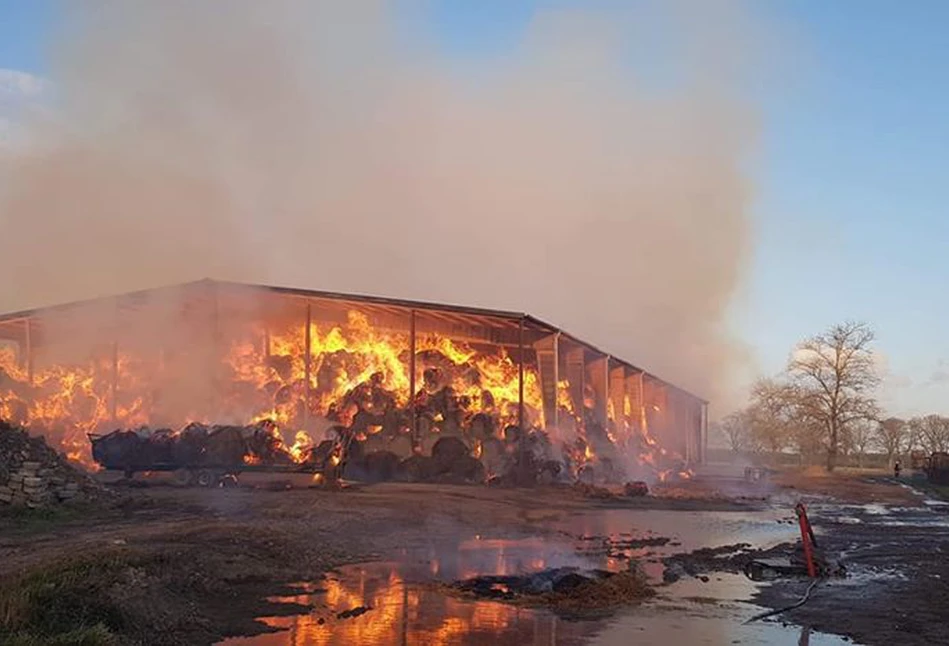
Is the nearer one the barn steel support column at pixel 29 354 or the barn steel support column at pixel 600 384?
the barn steel support column at pixel 29 354

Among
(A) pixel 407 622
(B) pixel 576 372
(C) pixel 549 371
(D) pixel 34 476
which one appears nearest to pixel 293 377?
(C) pixel 549 371

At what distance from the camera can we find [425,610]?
34.9 feet

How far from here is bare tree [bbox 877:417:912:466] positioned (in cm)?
9156

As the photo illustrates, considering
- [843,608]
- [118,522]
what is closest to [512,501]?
[118,522]

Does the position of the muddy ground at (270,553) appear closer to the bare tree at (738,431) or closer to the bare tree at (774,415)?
the bare tree at (774,415)

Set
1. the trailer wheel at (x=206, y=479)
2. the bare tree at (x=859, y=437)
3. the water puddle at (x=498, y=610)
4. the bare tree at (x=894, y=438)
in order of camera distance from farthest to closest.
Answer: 1. the bare tree at (x=894, y=438)
2. the bare tree at (x=859, y=437)
3. the trailer wheel at (x=206, y=479)
4. the water puddle at (x=498, y=610)

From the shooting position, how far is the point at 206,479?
26312 mm

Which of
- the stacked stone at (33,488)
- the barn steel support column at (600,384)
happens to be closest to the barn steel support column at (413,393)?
the barn steel support column at (600,384)

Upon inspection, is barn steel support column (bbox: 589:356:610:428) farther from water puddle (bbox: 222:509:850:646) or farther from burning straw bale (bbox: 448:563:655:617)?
burning straw bale (bbox: 448:563:655:617)

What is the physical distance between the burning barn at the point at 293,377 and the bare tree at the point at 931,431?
8650 cm

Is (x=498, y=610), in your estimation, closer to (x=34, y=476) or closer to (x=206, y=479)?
(x=34, y=476)

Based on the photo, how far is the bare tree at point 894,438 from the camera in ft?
300

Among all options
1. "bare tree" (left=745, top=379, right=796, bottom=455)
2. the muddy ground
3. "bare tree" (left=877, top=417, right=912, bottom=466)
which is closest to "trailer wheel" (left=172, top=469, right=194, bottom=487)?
the muddy ground

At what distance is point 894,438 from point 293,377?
8082 cm
